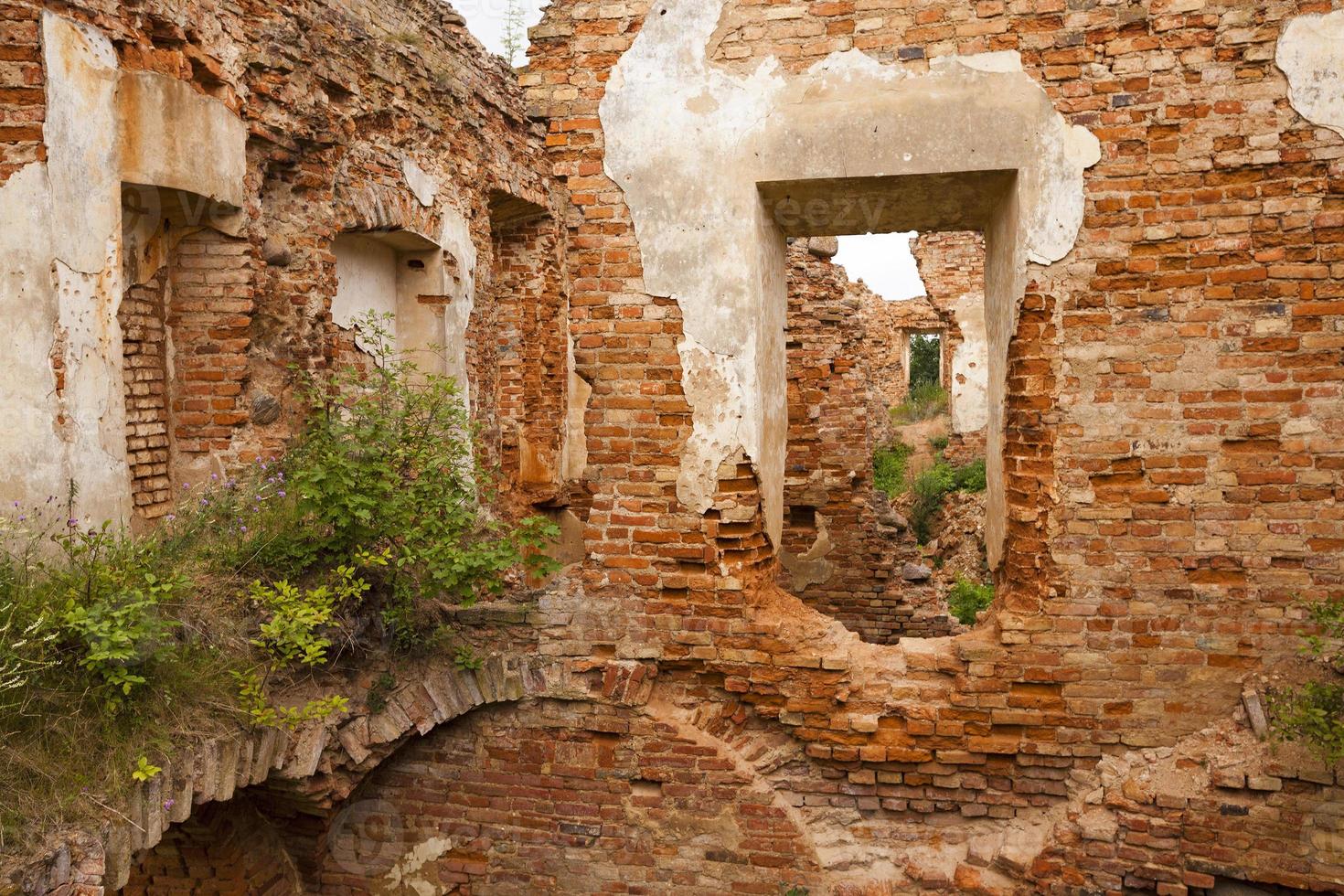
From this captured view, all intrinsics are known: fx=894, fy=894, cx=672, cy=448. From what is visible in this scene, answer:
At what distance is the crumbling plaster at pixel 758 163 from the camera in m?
3.69

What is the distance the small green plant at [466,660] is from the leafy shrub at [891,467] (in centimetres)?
825

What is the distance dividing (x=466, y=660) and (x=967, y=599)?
5571 millimetres

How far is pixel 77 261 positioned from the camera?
4.04m

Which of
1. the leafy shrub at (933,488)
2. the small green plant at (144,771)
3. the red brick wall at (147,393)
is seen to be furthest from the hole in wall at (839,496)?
the small green plant at (144,771)

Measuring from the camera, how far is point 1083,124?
11.9 feet

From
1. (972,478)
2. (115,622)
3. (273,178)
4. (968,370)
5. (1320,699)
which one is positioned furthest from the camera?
(968,370)

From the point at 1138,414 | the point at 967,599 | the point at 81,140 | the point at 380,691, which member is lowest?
the point at 967,599

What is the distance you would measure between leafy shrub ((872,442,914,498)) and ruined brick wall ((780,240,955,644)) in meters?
4.32

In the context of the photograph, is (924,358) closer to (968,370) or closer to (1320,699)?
(968,370)

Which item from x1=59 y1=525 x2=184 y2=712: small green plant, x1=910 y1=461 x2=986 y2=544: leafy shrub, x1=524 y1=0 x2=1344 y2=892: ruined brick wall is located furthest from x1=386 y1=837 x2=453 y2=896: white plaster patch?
x1=910 y1=461 x2=986 y2=544: leafy shrub

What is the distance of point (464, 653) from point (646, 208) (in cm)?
221

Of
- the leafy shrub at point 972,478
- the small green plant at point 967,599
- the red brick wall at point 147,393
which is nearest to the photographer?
the red brick wall at point 147,393

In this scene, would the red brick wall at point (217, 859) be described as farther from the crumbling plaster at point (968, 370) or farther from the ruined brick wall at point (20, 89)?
the crumbling plaster at point (968, 370)

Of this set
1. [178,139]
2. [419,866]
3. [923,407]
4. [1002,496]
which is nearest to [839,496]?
[1002,496]
